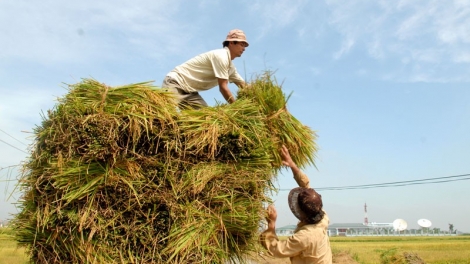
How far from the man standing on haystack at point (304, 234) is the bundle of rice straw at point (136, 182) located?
16cm

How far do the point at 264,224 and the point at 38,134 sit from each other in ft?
6.19

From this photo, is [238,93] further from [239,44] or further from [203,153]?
[203,153]

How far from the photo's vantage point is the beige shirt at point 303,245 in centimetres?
334

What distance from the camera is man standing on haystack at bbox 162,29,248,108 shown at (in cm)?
434

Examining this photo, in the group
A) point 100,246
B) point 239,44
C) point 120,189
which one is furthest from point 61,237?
point 239,44

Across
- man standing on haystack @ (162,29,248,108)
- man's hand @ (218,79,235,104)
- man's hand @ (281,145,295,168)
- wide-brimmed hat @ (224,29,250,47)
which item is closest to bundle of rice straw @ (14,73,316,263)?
man's hand @ (281,145,295,168)

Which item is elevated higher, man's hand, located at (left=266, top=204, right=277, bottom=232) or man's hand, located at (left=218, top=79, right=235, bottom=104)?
man's hand, located at (left=218, top=79, right=235, bottom=104)

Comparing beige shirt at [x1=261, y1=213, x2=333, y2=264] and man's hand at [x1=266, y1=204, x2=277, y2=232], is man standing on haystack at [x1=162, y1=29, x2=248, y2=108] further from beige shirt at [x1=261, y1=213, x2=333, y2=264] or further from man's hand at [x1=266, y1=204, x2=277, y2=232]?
beige shirt at [x1=261, y1=213, x2=333, y2=264]

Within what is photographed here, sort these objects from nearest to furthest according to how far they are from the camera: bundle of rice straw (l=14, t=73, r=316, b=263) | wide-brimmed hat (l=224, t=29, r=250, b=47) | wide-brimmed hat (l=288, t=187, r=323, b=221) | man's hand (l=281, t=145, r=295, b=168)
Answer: bundle of rice straw (l=14, t=73, r=316, b=263) → wide-brimmed hat (l=288, t=187, r=323, b=221) → man's hand (l=281, t=145, r=295, b=168) → wide-brimmed hat (l=224, t=29, r=250, b=47)

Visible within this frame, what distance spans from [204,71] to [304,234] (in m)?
1.99

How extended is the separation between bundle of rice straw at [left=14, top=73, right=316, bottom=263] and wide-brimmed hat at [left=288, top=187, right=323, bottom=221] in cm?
26

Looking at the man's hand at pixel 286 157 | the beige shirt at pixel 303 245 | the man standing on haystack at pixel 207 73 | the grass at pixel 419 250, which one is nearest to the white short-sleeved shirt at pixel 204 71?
the man standing on haystack at pixel 207 73

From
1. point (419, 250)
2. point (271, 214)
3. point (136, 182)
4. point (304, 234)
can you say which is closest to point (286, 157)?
point (271, 214)

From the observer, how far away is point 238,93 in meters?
4.21
